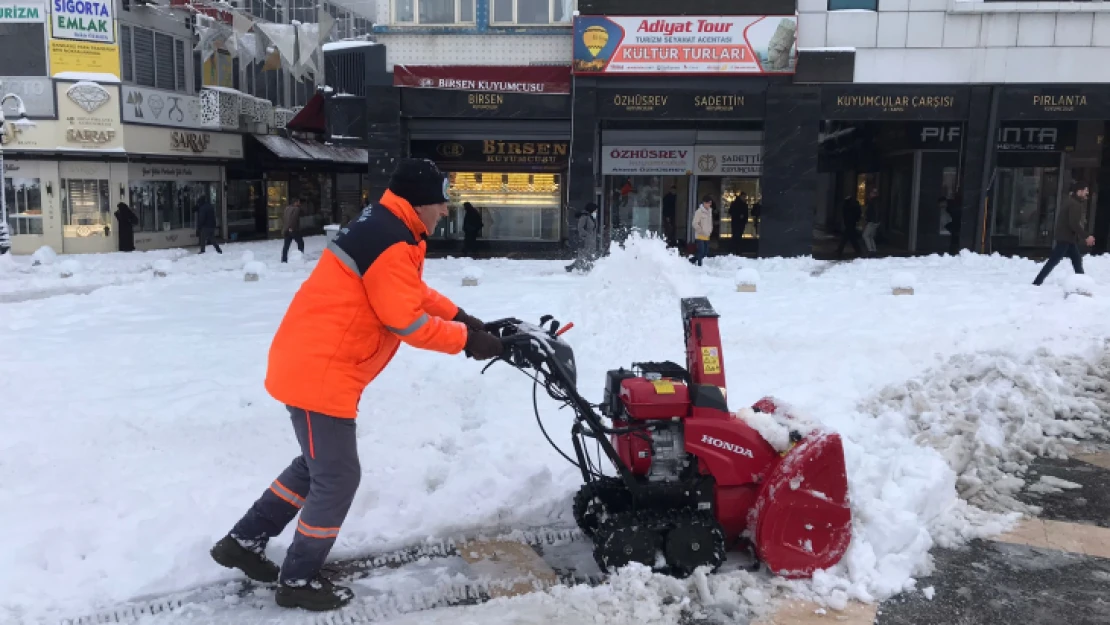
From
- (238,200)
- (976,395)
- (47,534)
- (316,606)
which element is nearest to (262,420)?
(47,534)

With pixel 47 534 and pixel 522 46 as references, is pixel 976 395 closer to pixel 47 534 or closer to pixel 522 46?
pixel 47 534

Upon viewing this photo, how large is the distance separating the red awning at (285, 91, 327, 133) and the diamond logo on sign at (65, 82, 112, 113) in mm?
5540

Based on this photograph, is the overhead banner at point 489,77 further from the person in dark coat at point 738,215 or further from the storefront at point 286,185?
the storefront at point 286,185

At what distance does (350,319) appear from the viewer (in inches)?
146

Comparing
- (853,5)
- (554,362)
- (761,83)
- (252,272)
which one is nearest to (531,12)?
(761,83)

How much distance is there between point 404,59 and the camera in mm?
19984

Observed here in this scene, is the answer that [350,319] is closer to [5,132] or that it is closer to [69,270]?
[69,270]

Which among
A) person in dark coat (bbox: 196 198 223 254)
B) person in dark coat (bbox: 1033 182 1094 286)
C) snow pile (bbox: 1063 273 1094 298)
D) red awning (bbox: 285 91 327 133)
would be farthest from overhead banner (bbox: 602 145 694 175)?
snow pile (bbox: 1063 273 1094 298)

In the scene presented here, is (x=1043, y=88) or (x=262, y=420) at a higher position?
(x=1043, y=88)

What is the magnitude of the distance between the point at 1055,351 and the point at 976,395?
2.33m

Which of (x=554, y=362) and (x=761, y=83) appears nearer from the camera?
(x=554, y=362)

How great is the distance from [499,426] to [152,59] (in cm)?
2340

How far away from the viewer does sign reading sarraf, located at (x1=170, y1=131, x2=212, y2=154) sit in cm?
2581

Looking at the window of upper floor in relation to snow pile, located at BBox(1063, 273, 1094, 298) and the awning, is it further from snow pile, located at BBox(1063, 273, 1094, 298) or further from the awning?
snow pile, located at BBox(1063, 273, 1094, 298)
